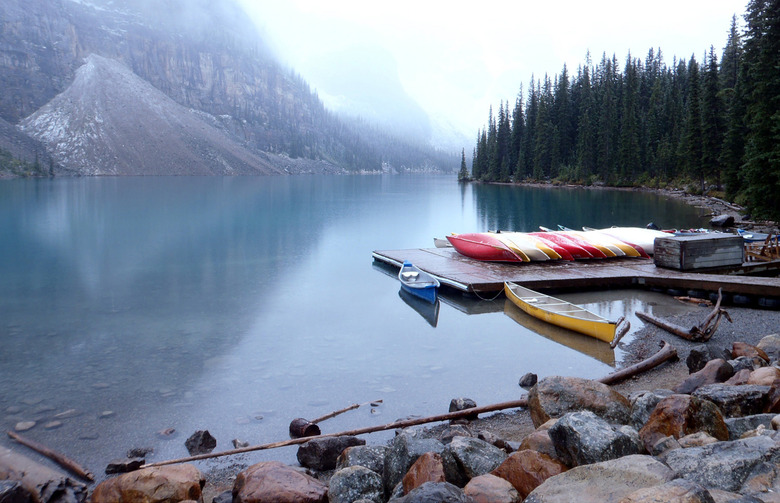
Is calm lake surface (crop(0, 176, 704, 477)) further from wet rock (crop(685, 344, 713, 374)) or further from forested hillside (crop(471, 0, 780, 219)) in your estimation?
forested hillside (crop(471, 0, 780, 219))

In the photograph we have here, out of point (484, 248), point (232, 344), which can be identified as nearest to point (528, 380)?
point (232, 344)

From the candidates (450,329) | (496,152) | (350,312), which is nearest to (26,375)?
(350,312)

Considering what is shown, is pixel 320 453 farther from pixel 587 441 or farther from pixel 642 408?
pixel 642 408

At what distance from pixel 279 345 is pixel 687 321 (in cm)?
1131

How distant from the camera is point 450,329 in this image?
16375mm

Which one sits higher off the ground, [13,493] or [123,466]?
[13,493]

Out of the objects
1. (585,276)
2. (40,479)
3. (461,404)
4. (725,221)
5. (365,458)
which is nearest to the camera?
(365,458)

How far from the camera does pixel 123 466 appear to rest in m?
8.10

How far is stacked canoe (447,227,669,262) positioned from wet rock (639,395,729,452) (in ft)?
53.7

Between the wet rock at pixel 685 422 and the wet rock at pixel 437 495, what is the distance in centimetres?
248

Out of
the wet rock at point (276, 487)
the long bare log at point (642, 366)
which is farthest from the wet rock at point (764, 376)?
the wet rock at point (276, 487)

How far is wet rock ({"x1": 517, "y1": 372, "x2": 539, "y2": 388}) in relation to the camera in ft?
38.3

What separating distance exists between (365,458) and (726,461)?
3.93 metres

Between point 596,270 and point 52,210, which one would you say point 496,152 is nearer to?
point 52,210
